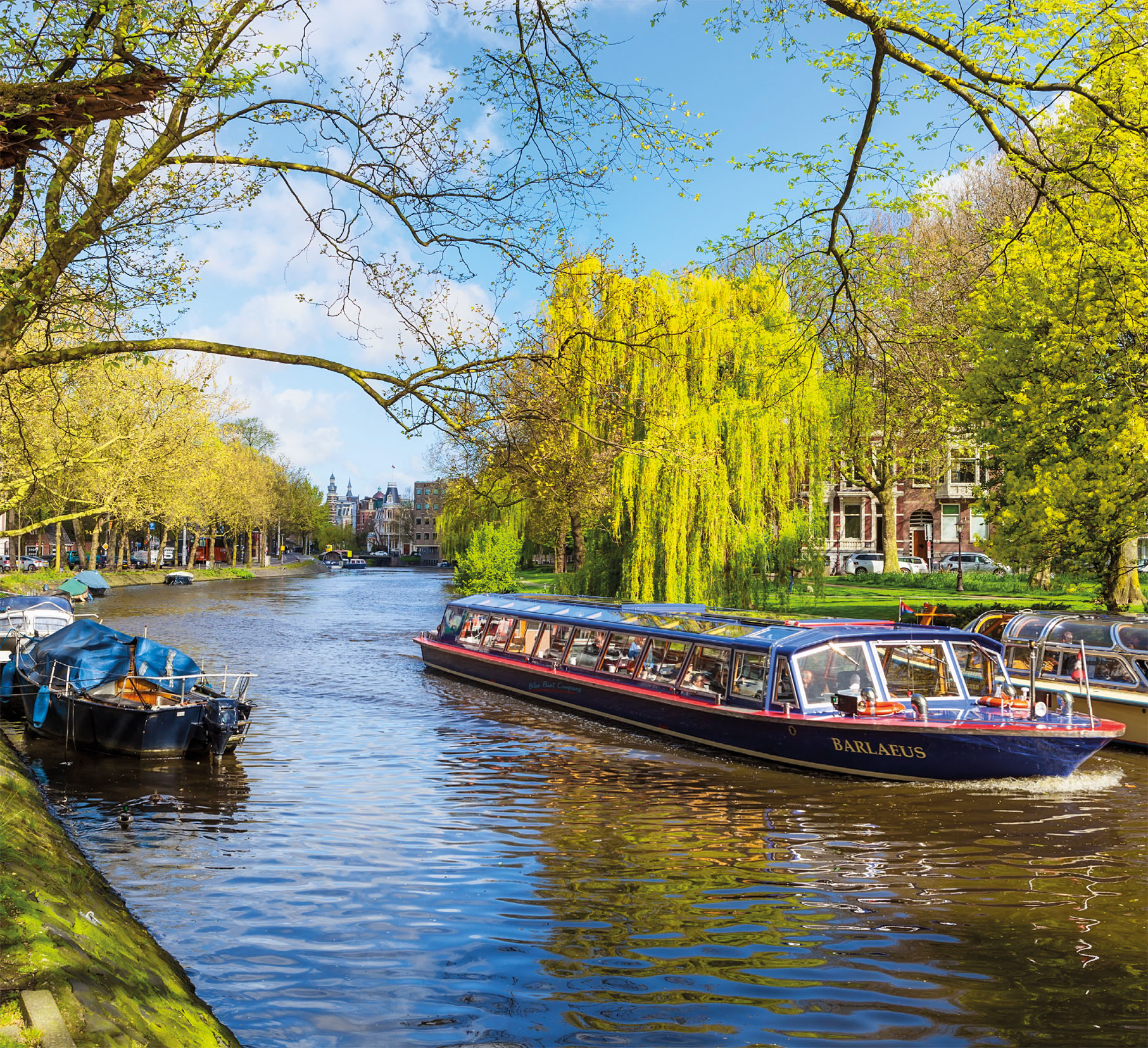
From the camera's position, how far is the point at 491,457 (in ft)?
40.9

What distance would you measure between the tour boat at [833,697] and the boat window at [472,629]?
590 cm

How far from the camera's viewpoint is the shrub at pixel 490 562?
53688 millimetres

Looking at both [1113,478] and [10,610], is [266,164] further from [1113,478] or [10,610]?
[10,610]

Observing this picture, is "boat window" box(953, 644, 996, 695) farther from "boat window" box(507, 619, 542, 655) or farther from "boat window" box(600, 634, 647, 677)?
A: "boat window" box(507, 619, 542, 655)

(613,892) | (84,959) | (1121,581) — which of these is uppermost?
(1121,581)

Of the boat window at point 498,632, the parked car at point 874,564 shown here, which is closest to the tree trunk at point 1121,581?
the boat window at point 498,632

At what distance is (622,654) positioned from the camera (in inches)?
861

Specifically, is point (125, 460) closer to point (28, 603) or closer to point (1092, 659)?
point (28, 603)

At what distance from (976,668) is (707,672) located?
4898 mm

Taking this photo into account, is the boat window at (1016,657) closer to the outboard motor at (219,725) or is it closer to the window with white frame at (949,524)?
the outboard motor at (219,725)

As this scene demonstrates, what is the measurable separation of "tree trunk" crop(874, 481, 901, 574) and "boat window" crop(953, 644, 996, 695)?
1439 inches

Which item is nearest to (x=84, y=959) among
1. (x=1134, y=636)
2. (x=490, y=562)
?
(x=1134, y=636)

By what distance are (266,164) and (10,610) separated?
22.5m

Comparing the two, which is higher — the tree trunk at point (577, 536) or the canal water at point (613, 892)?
the tree trunk at point (577, 536)
